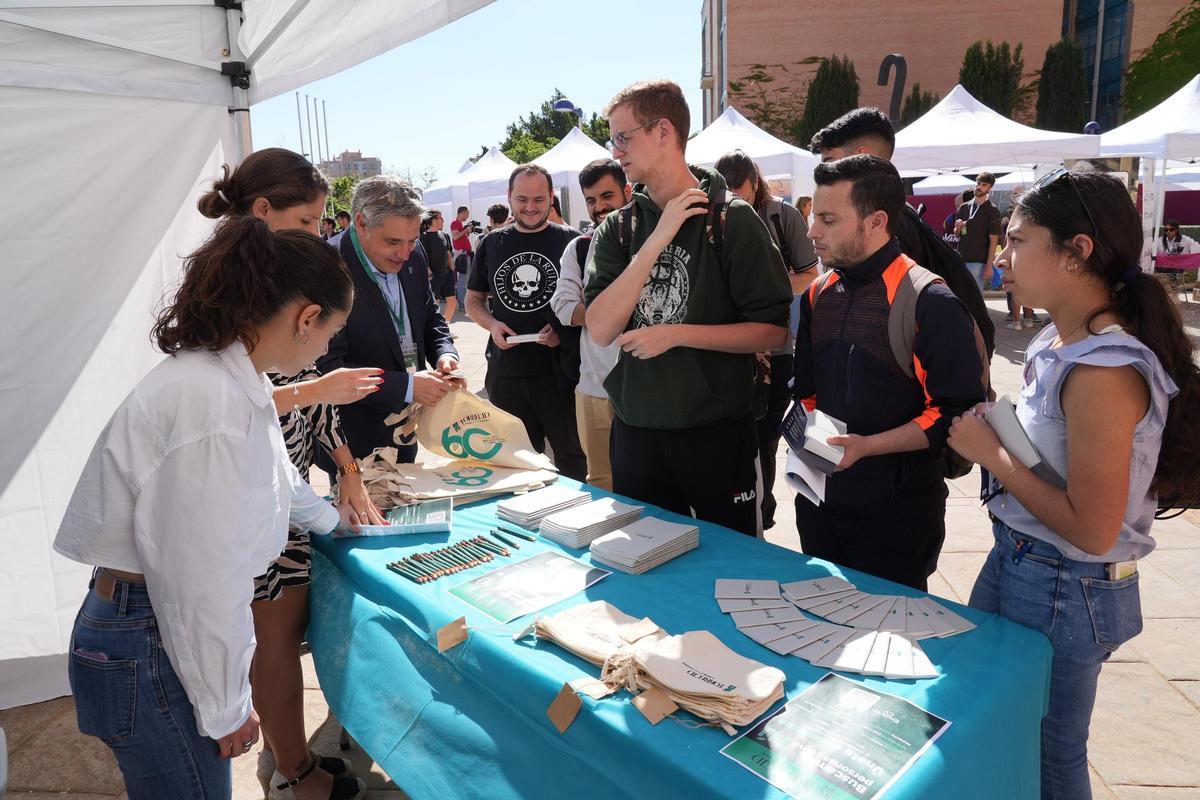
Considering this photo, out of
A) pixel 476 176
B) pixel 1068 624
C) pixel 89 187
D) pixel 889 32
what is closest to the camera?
pixel 1068 624

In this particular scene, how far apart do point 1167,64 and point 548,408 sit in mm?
36567

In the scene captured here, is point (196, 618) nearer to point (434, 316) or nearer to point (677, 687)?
point (677, 687)

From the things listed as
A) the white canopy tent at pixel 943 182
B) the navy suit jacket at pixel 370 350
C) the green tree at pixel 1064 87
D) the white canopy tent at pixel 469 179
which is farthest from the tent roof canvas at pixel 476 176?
the green tree at pixel 1064 87

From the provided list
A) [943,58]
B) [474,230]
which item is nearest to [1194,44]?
[943,58]

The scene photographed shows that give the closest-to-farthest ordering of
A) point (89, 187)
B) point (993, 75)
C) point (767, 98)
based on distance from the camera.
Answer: point (89, 187) < point (993, 75) < point (767, 98)

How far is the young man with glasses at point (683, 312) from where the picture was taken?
6.80 feet

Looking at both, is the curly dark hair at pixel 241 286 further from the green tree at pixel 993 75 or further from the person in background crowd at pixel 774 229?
the green tree at pixel 993 75

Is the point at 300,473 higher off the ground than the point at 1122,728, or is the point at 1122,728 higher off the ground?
the point at 300,473

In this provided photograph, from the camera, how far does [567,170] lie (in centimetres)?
1320

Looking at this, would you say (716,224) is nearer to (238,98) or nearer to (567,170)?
(238,98)

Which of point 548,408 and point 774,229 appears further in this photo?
point 548,408

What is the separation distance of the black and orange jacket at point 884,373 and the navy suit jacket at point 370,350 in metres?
1.34

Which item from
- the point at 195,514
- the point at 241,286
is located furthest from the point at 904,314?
the point at 195,514

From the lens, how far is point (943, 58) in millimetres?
37250
